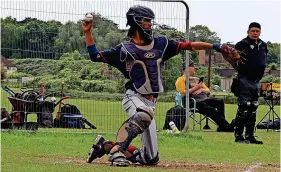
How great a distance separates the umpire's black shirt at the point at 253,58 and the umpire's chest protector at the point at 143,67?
501 cm

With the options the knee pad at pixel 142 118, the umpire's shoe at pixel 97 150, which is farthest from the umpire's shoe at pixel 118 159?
the knee pad at pixel 142 118

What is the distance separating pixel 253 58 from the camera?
625 inches

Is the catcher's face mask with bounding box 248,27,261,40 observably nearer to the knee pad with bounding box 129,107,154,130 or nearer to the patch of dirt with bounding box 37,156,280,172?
the patch of dirt with bounding box 37,156,280,172

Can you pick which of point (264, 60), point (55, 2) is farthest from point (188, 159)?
point (55, 2)

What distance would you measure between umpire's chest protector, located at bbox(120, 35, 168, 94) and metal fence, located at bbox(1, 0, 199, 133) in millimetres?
4948

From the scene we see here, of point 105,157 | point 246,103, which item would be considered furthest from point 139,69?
point 246,103

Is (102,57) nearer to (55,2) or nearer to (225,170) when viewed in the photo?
(225,170)

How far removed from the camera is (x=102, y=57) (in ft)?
37.0

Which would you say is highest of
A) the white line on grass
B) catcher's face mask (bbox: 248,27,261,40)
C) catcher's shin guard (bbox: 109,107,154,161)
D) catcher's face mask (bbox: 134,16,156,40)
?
catcher's face mask (bbox: 248,27,261,40)

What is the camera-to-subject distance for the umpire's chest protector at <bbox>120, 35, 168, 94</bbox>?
11.0m

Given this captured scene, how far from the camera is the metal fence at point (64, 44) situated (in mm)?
16344

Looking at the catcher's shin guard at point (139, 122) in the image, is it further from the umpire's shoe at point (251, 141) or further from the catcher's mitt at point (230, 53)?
the umpire's shoe at point (251, 141)

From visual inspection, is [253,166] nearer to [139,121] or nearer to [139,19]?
[139,121]

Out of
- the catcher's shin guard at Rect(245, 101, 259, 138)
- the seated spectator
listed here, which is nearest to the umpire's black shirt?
the catcher's shin guard at Rect(245, 101, 259, 138)
